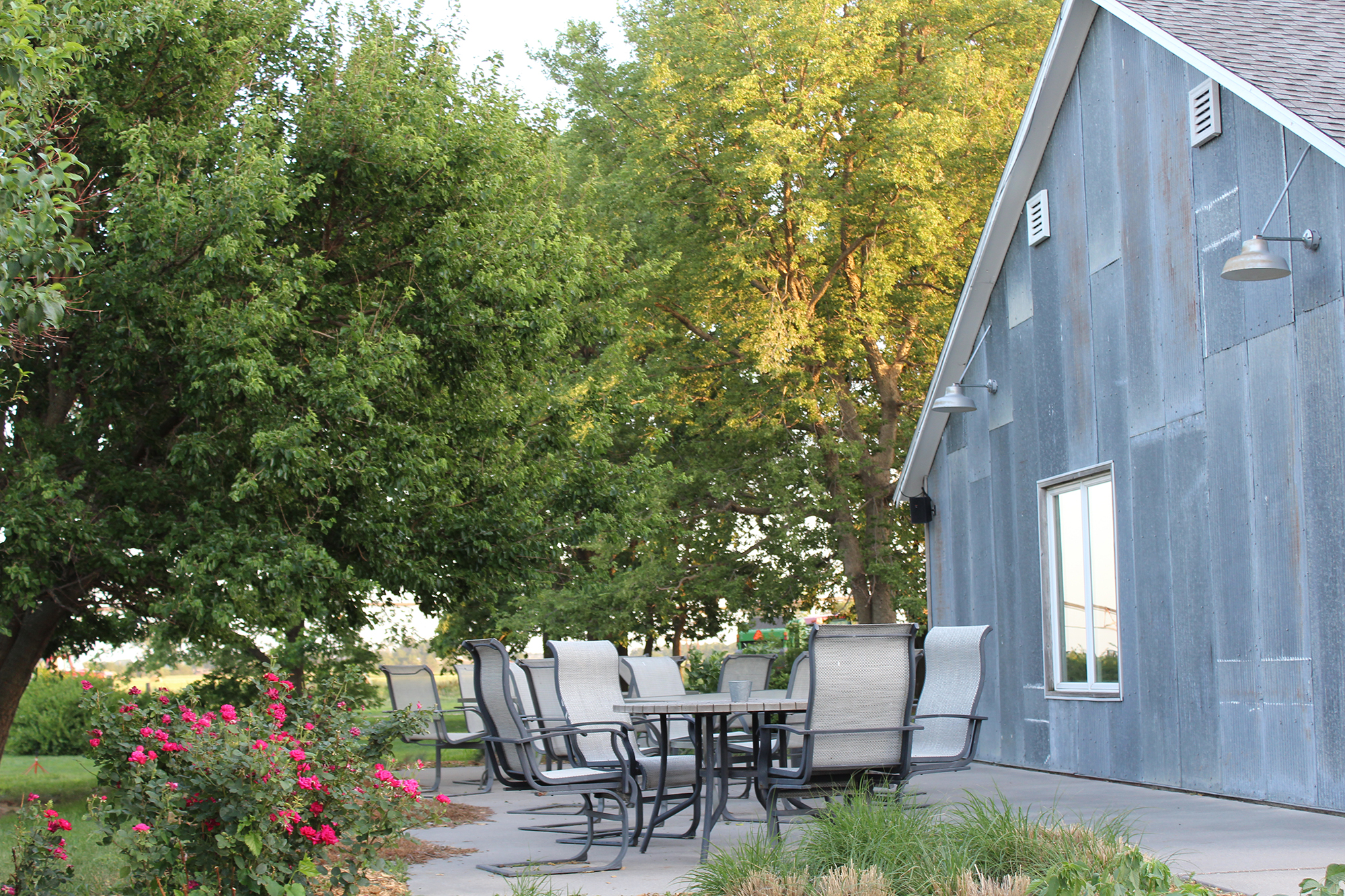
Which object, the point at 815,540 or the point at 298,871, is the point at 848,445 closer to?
the point at 815,540

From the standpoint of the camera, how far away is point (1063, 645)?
986cm

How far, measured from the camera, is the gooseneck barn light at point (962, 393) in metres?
10.6

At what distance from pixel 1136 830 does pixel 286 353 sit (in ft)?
24.3

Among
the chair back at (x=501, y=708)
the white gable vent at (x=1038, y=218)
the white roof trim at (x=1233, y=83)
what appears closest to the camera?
the chair back at (x=501, y=708)

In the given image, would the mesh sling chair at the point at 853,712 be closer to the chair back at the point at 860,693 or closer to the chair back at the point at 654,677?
the chair back at the point at 860,693

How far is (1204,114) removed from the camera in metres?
7.81

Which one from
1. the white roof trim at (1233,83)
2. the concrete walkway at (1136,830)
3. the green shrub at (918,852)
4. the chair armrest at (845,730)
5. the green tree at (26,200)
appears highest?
the white roof trim at (1233,83)

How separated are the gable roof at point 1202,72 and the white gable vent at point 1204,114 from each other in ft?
0.55

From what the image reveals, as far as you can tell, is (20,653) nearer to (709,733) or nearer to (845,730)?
(709,733)

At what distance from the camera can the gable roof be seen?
6.91 m

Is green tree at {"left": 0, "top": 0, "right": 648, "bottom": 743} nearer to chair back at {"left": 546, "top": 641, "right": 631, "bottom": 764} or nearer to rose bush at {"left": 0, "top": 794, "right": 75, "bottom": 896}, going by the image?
chair back at {"left": 546, "top": 641, "right": 631, "bottom": 764}

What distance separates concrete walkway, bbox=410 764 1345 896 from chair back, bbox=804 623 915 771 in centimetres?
53

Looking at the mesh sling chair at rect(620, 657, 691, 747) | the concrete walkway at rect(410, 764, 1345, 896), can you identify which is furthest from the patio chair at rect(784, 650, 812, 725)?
the mesh sling chair at rect(620, 657, 691, 747)

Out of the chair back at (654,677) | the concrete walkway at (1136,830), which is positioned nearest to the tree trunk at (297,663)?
the chair back at (654,677)
